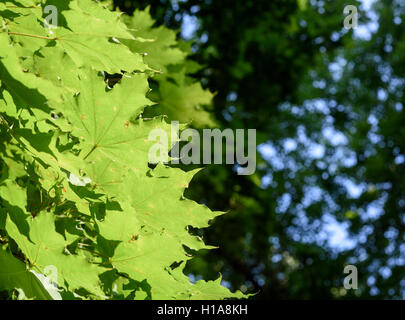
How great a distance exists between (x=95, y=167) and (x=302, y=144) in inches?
520

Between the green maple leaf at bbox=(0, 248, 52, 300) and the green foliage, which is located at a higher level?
the green foliage

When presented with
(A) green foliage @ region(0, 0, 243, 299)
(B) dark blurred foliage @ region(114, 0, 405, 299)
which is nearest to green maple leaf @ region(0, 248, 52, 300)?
(A) green foliage @ region(0, 0, 243, 299)

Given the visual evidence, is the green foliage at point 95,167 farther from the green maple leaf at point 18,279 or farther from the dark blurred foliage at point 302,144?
the dark blurred foliage at point 302,144

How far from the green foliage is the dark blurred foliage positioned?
2.00 m

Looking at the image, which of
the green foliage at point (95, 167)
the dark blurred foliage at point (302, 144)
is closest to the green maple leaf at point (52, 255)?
the green foliage at point (95, 167)

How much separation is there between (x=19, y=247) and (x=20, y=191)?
0.11m

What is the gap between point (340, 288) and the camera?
9.67 metres

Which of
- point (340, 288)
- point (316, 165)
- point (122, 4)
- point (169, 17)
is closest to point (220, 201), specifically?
point (169, 17)

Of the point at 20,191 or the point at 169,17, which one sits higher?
the point at 169,17

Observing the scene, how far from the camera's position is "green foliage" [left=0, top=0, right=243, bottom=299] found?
91 cm

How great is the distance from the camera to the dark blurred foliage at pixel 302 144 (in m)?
4.52

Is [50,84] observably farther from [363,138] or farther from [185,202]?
[363,138]

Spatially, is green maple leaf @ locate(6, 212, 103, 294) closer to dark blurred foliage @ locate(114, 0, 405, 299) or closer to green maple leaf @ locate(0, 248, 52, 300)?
green maple leaf @ locate(0, 248, 52, 300)

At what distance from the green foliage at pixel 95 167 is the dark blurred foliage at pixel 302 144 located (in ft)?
6.55
